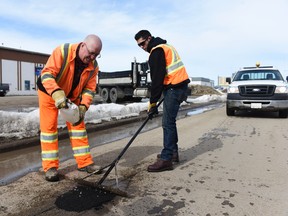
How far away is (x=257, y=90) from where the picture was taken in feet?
32.8

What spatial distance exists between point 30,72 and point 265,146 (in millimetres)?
50879

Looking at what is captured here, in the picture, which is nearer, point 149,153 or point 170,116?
point 170,116

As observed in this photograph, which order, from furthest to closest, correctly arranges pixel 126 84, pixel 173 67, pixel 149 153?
1. pixel 126 84
2. pixel 149 153
3. pixel 173 67

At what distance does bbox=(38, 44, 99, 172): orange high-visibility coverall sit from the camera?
3441 mm

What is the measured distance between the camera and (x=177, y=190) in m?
3.33

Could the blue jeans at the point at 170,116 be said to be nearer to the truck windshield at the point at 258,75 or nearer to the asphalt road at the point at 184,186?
the asphalt road at the point at 184,186

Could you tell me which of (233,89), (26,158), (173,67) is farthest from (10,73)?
(173,67)

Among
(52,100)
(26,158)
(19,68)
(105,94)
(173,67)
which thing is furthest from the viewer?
(19,68)

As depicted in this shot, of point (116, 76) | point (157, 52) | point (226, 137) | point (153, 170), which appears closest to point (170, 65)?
point (157, 52)

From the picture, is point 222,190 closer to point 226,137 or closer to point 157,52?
point 157,52

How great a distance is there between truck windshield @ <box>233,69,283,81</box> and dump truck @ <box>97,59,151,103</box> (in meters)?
6.20

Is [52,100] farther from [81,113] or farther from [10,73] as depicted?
[10,73]

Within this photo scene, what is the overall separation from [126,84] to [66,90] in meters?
14.3

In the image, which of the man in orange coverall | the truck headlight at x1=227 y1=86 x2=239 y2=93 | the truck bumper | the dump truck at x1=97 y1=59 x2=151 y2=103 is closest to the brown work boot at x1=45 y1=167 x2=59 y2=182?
the man in orange coverall
